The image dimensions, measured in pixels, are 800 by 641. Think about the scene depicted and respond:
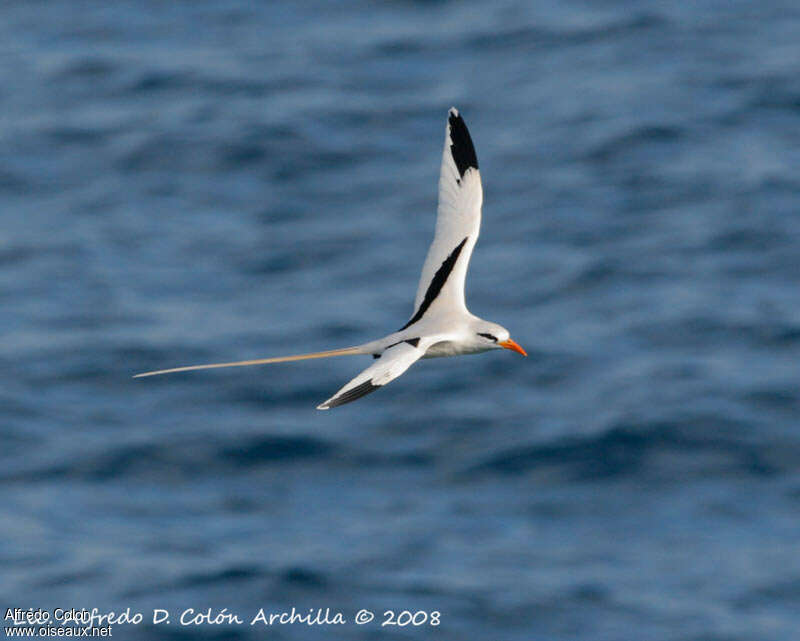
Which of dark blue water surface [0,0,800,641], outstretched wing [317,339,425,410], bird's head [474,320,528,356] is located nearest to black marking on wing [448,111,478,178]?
bird's head [474,320,528,356]

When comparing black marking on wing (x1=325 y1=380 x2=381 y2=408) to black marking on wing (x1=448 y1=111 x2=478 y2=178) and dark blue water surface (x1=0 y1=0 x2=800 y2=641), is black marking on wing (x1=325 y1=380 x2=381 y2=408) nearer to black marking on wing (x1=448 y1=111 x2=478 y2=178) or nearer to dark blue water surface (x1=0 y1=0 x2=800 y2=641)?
black marking on wing (x1=448 y1=111 x2=478 y2=178)

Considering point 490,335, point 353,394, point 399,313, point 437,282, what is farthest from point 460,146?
point 399,313

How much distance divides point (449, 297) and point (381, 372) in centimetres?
254

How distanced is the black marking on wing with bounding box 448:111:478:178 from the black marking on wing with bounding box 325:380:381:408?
3949mm

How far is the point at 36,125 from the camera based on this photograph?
32562 mm

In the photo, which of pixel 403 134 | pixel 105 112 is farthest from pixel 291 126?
pixel 105 112

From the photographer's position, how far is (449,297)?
16266 millimetres

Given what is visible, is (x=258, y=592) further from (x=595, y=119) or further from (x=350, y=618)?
(x=595, y=119)

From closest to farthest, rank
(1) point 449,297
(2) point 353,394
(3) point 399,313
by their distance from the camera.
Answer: (2) point 353,394, (1) point 449,297, (3) point 399,313

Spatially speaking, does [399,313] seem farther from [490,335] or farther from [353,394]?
[353,394]

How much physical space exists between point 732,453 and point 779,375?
1.69m

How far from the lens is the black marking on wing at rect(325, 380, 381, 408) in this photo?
13.3 m

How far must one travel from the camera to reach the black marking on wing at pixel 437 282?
1634 cm

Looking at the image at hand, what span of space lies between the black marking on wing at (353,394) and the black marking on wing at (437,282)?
2658mm
